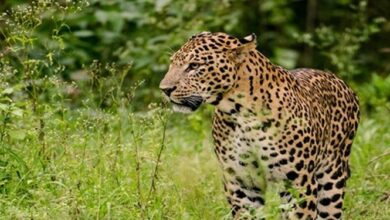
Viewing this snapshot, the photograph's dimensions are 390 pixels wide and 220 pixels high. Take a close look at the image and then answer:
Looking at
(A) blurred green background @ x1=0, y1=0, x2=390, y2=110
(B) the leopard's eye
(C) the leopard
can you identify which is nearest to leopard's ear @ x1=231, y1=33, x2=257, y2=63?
(C) the leopard

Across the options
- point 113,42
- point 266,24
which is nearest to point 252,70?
point 113,42

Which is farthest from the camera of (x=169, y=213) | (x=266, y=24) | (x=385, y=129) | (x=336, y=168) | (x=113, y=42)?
(x=266, y=24)

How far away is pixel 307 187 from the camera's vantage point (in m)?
7.83

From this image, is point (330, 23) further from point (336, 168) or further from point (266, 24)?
point (336, 168)

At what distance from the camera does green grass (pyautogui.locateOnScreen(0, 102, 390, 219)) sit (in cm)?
745

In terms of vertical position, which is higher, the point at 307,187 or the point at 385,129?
the point at 307,187

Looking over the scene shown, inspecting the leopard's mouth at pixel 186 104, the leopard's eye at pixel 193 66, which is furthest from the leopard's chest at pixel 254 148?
the leopard's eye at pixel 193 66

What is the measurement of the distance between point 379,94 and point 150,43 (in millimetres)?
2448

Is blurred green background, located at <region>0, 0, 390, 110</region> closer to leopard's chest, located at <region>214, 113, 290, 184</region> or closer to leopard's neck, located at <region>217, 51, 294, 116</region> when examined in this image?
leopard's neck, located at <region>217, 51, 294, 116</region>

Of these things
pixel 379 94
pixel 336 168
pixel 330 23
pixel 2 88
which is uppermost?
pixel 2 88

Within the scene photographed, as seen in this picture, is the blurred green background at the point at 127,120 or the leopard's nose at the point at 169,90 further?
the blurred green background at the point at 127,120

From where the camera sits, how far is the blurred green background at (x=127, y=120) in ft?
25.2

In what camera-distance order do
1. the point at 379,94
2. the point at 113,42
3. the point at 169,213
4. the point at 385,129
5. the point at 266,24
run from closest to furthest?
the point at 169,213 → the point at 385,129 → the point at 379,94 → the point at 113,42 → the point at 266,24

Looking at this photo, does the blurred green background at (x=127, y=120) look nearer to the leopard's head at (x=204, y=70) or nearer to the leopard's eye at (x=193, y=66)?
the leopard's head at (x=204, y=70)
